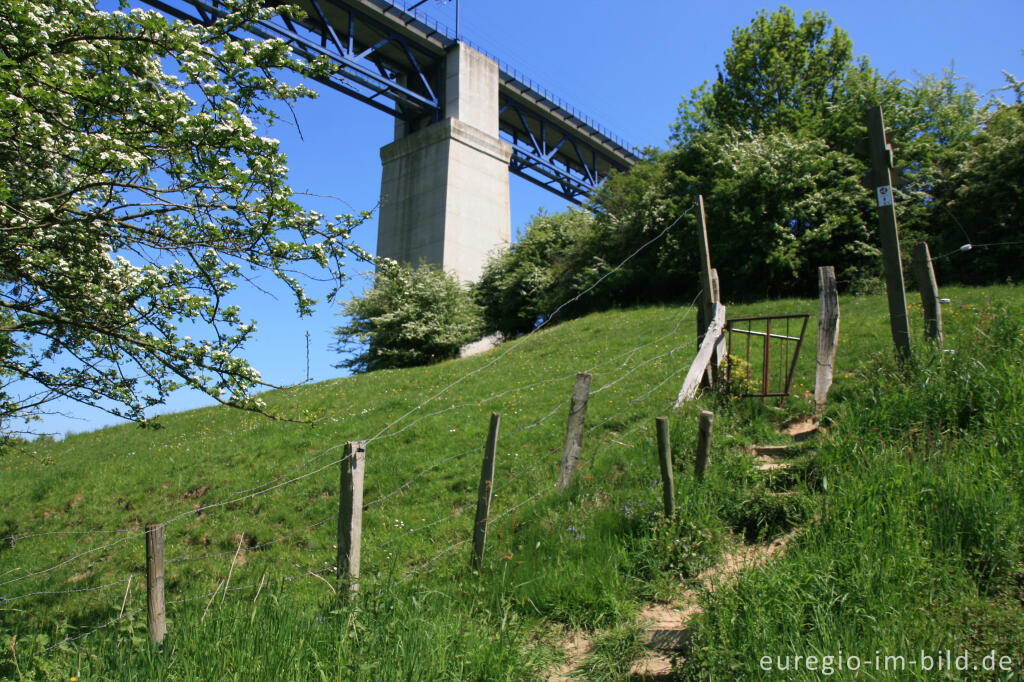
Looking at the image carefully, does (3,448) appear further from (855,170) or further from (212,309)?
(855,170)

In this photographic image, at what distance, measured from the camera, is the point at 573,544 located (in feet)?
18.7

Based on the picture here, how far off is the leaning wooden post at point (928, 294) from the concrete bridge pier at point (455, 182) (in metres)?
26.3

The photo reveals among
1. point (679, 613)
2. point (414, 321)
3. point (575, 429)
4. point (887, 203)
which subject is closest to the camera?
point (679, 613)

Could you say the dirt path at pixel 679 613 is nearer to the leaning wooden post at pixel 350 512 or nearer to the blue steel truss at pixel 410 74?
the leaning wooden post at pixel 350 512

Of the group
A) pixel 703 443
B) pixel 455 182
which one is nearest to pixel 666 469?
pixel 703 443

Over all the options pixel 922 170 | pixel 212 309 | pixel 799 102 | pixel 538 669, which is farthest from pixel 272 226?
pixel 799 102

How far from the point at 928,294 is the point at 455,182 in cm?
2847

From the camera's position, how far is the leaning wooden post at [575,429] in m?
6.71

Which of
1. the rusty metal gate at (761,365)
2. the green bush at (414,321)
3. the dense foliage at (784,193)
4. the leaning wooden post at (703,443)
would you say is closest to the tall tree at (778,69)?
the dense foliage at (784,193)

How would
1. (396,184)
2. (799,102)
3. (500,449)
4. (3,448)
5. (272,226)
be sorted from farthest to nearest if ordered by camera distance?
1. (396,184)
2. (799,102)
3. (500,449)
4. (3,448)
5. (272,226)

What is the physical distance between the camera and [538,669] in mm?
4145

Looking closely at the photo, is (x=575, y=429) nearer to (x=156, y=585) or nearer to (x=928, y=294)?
(x=156, y=585)

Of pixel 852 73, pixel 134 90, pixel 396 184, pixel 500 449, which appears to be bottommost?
pixel 500 449

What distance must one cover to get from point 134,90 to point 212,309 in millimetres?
2335
